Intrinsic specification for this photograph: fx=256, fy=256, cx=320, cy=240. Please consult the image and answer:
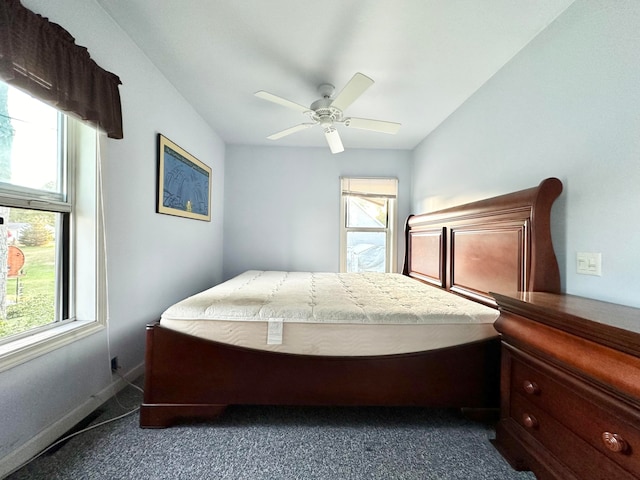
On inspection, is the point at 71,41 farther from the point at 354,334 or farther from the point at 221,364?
the point at 354,334

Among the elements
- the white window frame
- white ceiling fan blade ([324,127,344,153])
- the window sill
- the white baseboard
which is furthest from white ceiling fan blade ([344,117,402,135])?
the white baseboard

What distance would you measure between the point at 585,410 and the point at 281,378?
1288 millimetres

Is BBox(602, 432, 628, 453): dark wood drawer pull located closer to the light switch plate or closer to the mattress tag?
the light switch plate

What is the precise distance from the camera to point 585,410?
0.92 metres

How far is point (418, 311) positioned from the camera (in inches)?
58.9

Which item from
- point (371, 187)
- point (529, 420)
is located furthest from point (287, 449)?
point (371, 187)

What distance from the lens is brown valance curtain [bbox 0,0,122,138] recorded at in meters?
1.06

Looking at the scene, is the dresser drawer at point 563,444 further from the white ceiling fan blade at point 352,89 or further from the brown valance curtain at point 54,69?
the brown valance curtain at point 54,69

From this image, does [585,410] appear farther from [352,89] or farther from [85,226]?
[85,226]

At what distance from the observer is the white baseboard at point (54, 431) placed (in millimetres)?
1153

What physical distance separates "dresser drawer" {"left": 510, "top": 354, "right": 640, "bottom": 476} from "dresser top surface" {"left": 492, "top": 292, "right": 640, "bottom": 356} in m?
0.19

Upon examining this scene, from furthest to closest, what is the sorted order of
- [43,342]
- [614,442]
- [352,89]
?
[352,89] → [43,342] → [614,442]

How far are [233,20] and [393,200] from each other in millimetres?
2920

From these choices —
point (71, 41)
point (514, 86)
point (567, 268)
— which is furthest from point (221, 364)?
point (514, 86)
